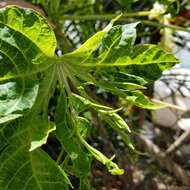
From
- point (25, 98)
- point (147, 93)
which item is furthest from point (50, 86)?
point (147, 93)

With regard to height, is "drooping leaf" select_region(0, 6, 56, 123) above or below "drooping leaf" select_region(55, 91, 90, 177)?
above

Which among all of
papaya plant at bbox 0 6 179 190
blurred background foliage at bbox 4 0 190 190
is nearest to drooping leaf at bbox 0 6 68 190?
papaya plant at bbox 0 6 179 190

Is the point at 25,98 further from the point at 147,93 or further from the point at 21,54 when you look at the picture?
the point at 147,93

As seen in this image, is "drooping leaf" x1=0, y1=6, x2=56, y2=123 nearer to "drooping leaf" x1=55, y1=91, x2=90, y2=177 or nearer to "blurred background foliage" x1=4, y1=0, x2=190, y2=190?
"drooping leaf" x1=55, y1=91, x2=90, y2=177

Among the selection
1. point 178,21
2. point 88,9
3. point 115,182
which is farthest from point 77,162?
point 115,182

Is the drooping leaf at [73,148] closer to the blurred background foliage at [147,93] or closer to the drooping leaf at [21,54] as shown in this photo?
the drooping leaf at [21,54]

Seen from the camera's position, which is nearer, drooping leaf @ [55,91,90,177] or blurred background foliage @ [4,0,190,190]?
drooping leaf @ [55,91,90,177]

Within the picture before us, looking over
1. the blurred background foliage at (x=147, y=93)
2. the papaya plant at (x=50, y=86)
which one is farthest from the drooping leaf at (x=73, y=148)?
the blurred background foliage at (x=147, y=93)

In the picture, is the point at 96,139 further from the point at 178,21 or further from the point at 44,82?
the point at 44,82
